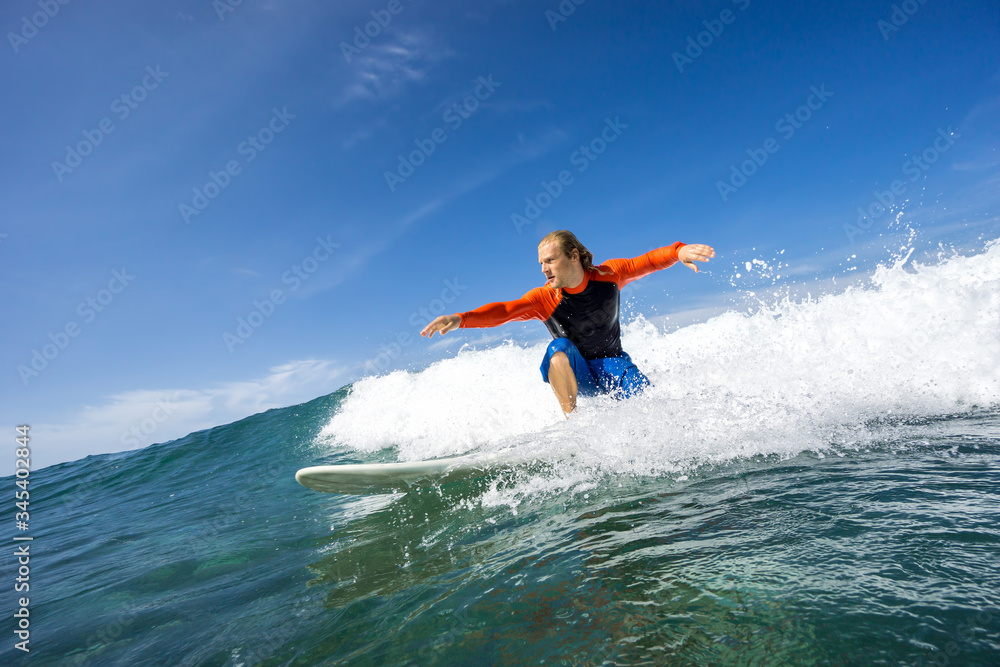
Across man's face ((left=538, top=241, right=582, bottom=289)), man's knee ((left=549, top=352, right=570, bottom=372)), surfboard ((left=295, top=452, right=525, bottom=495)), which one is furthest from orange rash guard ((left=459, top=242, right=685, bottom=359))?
surfboard ((left=295, top=452, right=525, bottom=495))

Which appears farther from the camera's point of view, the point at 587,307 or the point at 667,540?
the point at 587,307

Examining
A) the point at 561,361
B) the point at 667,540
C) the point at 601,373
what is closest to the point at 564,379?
the point at 561,361

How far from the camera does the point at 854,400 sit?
15.8 feet

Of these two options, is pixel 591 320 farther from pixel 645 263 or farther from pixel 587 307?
pixel 645 263

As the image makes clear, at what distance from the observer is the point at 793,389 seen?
4.84 metres

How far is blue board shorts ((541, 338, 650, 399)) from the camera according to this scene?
4.50 meters

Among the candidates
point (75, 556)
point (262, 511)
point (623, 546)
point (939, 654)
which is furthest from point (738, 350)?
point (75, 556)

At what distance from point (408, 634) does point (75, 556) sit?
4972 millimetres

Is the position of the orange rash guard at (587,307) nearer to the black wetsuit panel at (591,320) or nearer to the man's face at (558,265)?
the black wetsuit panel at (591,320)

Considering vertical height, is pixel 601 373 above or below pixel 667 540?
above

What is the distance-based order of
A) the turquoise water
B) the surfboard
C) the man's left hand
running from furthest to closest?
the man's left hand
the surfboard
the turquoise water

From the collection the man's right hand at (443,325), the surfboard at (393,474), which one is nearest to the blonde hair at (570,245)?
the man's right hand at (443,325)

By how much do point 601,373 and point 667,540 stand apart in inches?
98.4

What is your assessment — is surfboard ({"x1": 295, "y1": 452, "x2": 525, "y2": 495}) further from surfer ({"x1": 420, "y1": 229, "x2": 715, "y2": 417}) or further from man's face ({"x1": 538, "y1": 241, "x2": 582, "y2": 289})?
man's face ({"x1": 538, "y1": 241, "x2": 582, "y2": 289})
